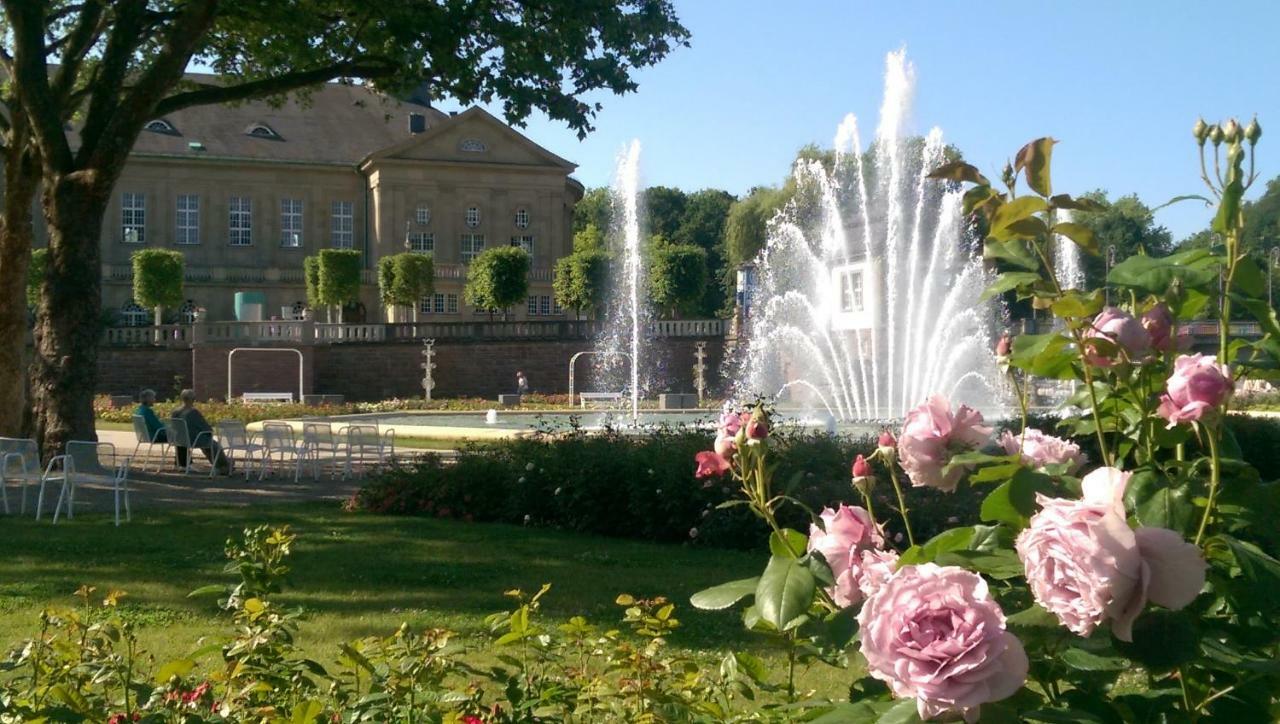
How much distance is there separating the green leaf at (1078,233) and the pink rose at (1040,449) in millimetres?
359

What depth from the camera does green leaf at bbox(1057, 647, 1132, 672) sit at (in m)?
1.98

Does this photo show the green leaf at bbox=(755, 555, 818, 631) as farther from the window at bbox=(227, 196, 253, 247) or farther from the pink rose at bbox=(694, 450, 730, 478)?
the window at bbox=(227, 196, 253, 247)

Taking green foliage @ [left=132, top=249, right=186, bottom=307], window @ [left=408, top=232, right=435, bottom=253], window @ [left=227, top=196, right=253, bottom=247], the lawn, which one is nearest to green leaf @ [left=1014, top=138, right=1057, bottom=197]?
the lawn

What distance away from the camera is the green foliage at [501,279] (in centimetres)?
5466

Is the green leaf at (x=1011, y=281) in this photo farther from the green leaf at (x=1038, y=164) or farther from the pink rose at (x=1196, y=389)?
the pink rose at (x=1196, y=389)

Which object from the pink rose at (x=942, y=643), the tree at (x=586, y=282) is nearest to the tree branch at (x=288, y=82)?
the pink rose at (x=942, y=643)

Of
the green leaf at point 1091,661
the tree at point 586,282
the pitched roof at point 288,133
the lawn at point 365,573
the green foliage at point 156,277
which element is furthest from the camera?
the pitched roof at point 288,133

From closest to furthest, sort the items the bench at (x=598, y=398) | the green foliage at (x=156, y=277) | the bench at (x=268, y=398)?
the bench at (x=598, y=398)
the bench at (x=268, y=398)
the green foliage at (x=156, y=277)

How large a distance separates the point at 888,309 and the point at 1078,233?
2746cm

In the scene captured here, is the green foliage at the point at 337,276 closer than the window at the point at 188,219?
Yes

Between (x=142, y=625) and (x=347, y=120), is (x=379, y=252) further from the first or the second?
(x=142, y=625)

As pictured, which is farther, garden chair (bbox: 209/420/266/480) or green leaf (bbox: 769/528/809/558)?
garden chair (bbox: 209/420/266/480)

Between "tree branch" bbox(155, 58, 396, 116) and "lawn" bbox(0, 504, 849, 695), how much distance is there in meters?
6.62

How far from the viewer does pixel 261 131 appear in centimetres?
6738
